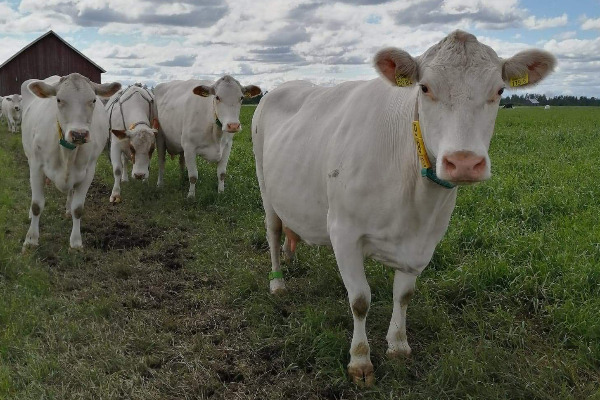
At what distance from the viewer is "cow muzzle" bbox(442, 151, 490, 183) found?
2625 mm

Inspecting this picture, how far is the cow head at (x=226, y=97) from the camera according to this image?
9.23 meters

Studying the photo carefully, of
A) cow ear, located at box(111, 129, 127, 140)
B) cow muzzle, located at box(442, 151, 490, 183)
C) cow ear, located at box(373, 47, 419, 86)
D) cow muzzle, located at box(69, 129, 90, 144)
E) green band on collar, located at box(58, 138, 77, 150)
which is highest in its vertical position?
cow ear, located at box(373, 47, 419, 86)

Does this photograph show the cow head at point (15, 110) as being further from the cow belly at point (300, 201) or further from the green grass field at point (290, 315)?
the cow belly at point (300, 201)

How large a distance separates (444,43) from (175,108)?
26.2 feet

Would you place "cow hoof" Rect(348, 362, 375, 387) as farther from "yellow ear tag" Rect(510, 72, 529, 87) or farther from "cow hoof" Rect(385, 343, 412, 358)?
"yellow ear tag" Rect(510, 72, 529, 87)

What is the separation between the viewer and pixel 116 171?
→ 9.75 m

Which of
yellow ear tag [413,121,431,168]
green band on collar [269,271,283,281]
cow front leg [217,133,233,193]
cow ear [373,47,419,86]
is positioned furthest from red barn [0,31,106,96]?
yellow ear tag [413,121,431,168]

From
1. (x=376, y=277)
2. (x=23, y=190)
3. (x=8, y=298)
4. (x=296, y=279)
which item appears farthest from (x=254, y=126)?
(x=23, y=190)

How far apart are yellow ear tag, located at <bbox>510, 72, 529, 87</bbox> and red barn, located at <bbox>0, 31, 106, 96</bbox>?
42.9 meters

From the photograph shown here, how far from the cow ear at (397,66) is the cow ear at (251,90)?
22.7 ft

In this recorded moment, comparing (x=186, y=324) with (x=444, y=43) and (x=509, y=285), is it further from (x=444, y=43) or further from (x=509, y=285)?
(x=444, y=43)

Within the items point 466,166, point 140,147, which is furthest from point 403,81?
point 140,147

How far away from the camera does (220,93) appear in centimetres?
929

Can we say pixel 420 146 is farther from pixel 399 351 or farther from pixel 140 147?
pixel 140 147
